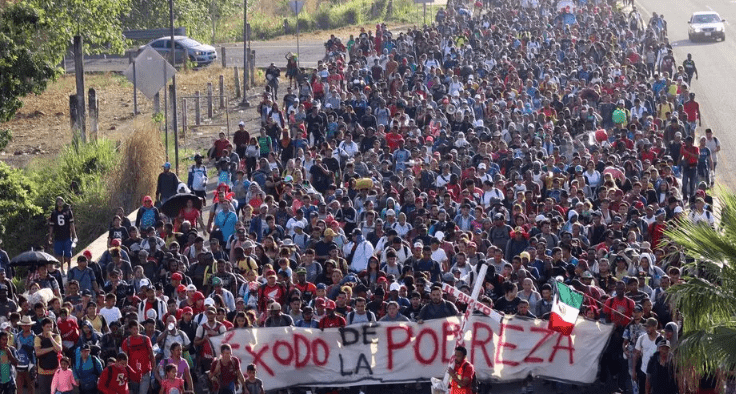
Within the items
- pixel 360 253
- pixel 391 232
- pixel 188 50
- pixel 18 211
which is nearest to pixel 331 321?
pixel 360 253

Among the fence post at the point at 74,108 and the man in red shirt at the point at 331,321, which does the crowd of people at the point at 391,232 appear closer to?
the man in red shirt at the point at 331,321

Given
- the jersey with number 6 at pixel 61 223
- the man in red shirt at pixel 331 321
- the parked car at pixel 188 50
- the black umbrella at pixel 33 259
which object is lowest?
the parked car at pixel 188 50

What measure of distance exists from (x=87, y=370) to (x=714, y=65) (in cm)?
3212

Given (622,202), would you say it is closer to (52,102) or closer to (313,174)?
(313,174)

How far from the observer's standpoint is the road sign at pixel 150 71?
24609mm

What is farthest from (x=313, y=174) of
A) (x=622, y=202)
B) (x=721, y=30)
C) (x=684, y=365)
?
(x=721, y=30)

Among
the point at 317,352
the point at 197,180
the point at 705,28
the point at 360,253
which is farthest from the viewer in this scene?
the point at 705,28

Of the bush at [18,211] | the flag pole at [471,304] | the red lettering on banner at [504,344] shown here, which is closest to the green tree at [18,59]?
the bush at [18,211]

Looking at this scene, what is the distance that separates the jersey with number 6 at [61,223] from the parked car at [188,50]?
2504 centimetres

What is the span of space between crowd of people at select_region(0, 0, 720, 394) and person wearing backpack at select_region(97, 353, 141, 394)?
0.02 metres

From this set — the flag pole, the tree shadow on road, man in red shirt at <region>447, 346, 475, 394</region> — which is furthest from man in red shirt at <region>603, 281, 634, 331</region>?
the tree shadow on road

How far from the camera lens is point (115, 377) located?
14906 millimetres

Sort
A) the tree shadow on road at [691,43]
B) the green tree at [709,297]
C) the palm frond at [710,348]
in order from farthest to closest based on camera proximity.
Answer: the tree shadow on road at [691,43], the green tree at [709,297], the palm frond at [710,348]

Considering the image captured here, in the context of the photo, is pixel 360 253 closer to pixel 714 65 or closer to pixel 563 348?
pixel 563 348
